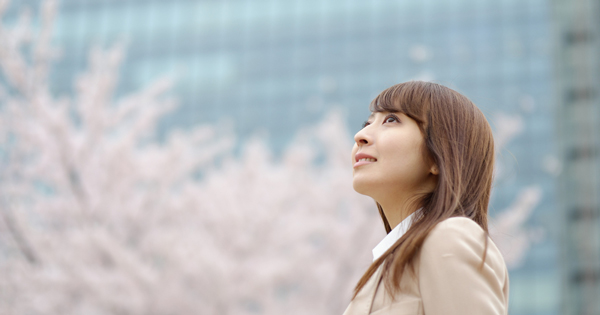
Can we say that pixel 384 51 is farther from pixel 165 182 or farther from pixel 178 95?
pixel 165 182

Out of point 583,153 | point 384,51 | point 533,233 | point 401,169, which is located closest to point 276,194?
point 401,169

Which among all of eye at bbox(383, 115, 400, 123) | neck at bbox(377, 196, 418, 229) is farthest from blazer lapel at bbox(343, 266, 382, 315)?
eye at bbox(383, 115, 400, 123)

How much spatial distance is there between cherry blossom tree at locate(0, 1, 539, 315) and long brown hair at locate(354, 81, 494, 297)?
533 centimetres

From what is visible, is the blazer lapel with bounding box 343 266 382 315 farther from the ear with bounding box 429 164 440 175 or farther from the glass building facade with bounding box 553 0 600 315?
the glass building facade with bounding box 553 0 600 315

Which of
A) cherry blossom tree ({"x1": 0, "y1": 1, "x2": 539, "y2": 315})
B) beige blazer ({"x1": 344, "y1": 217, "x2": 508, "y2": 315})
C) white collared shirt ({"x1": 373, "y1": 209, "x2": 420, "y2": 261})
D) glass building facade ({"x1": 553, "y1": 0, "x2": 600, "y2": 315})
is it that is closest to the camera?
beige blazer ({"x1": 344, "y1": 217, "x2": 508, "y2": 315})

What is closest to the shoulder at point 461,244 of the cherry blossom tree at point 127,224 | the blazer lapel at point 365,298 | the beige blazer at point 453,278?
the beige blazer at point 453,278

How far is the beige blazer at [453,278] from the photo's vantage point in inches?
48.1

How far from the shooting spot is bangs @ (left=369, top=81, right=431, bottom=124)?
1.52m

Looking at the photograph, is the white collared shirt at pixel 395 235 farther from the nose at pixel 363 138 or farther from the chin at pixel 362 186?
the nose at pixel 363 138

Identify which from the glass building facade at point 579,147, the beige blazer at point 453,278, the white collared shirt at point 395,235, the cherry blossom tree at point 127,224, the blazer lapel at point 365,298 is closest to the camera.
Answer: the beige blazer at point 453,278

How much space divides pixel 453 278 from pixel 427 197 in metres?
0.32

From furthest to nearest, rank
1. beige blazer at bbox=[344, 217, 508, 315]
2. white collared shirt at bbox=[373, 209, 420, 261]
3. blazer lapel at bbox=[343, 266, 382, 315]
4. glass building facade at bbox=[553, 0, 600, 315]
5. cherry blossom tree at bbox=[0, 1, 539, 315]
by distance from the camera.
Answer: glass building facade at bbox=[553, 0, 600, 315] → cherry blossom tree at bbox=[0, 1, 539, 315] → white collared shirt at bbox=[373, 209, 420, 261] → blazer lapel at bbox=[343, 266, 382, 315] → beige blazer at bbox=[344, 217, 508, 315]

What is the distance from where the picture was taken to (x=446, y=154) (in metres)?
1.46

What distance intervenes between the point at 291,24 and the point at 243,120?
729 centimetres
